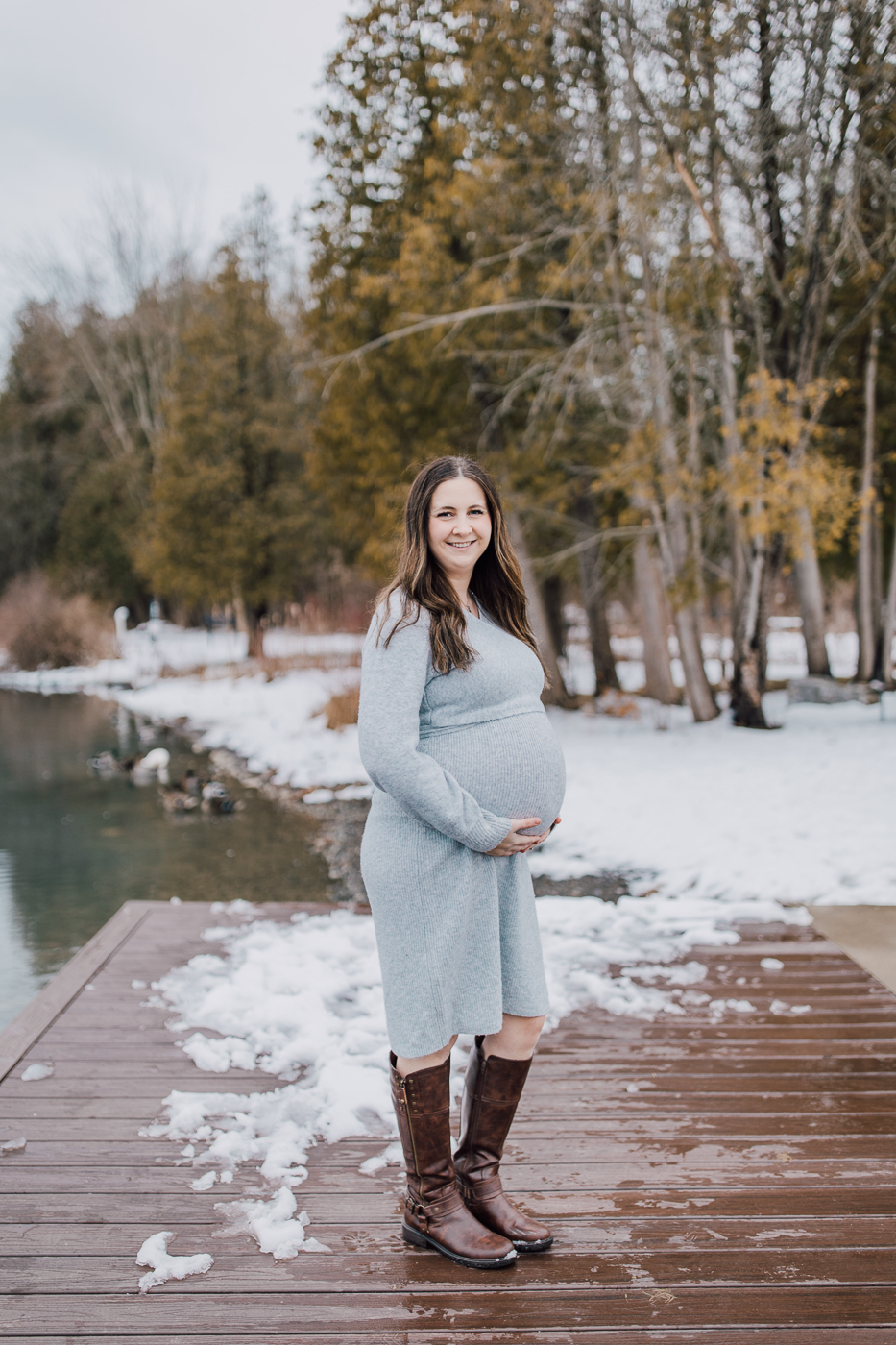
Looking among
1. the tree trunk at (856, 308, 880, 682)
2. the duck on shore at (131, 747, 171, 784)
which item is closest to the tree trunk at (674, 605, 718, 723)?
the tree trunk at (856, 308, 880, 682)

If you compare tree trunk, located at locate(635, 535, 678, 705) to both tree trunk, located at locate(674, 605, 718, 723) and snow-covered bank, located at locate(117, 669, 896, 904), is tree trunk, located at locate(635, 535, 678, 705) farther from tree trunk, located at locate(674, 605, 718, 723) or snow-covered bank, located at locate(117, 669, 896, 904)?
tree trunk, located at locate(674, 605, 718, 723)

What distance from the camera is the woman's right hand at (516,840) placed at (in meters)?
2.01

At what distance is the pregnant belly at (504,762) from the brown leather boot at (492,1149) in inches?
22.3

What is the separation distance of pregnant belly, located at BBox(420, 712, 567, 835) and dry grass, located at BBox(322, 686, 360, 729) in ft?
32.8

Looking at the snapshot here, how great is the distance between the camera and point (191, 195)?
30734mm

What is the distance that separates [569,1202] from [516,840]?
1.00 metres

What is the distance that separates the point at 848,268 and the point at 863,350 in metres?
2.75

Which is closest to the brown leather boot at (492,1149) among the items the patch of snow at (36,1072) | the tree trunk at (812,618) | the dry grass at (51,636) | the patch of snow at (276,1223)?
the patch of snow at (276,1223)

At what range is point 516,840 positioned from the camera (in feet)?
6.64

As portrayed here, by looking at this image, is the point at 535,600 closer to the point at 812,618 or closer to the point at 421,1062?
the point at 812,618

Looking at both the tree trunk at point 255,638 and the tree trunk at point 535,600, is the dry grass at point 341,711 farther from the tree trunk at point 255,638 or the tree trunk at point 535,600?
the tree trunk at point 255,638

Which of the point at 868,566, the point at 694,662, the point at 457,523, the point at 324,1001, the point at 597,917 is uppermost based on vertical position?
the point at 457,523

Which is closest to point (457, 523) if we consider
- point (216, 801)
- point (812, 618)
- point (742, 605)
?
point (216, 801)

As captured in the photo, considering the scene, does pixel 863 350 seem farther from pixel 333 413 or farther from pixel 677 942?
pixel 677 942
